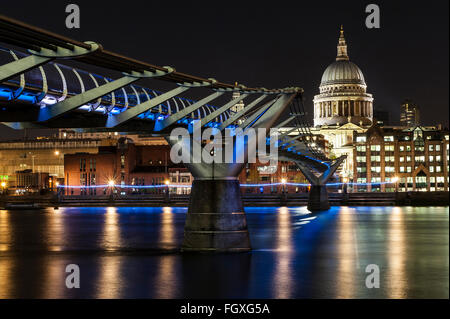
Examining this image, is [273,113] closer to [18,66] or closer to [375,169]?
[18,66]

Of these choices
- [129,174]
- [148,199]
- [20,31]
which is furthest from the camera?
[129,174]

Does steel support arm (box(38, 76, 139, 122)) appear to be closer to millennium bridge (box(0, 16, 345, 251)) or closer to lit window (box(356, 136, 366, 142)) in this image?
millennium bridge (box(0, 16, 345, 251))

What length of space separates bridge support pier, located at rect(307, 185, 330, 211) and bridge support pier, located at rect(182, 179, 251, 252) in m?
64.0

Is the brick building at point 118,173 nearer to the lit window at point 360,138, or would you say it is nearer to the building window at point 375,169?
the building window at point 375,169

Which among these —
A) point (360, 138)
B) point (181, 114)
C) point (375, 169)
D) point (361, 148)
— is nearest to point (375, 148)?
point (361, 148)

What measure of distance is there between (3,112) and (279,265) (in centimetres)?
1359

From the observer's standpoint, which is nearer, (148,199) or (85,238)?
(85,238)

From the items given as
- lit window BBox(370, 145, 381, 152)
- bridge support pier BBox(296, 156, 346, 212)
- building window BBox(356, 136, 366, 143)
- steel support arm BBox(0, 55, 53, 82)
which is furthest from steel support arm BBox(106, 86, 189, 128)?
building window BBox(356, 136, 366, 143)

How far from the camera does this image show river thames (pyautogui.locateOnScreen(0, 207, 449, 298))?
26.6 m

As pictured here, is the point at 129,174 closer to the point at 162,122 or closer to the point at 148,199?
the point at 148,199

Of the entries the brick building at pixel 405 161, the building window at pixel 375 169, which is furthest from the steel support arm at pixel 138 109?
the building window at pixel 375 169

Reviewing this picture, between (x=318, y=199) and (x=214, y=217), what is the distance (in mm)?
65296
